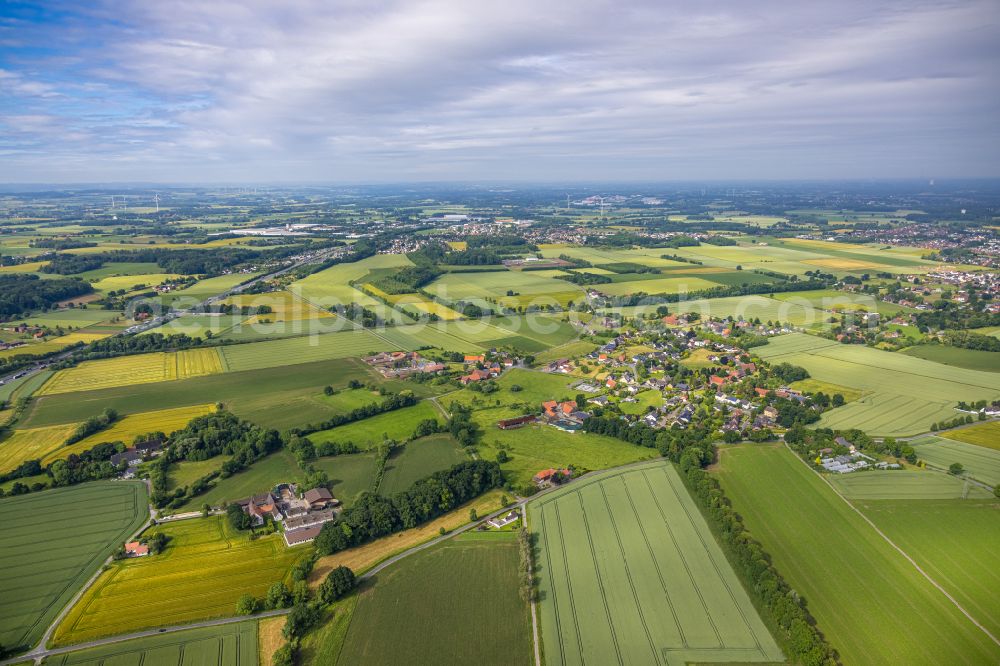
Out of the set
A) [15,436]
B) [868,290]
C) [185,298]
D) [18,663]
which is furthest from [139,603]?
[868,290]

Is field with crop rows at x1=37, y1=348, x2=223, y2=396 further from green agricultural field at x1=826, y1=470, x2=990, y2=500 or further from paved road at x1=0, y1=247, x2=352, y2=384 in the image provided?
green agricultural field at x1=826, y1=470, x2=990, y2=500

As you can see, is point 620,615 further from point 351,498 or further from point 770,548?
point 351,498

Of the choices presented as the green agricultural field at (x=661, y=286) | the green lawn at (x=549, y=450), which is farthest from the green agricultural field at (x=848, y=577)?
the green agricultural field at (x=661, y=286)

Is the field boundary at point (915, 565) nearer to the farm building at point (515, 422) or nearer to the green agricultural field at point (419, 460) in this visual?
the farm building at point (515, 422)

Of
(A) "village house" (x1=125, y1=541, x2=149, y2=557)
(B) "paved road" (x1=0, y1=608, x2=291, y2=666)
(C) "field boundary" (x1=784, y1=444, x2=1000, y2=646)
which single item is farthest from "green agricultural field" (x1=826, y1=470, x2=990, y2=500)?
(A) "village house" (x1=125, y1=541, x2=149, y2=557)

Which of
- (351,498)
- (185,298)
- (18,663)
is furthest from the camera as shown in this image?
(185,298)

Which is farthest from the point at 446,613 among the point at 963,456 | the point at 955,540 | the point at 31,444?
the point at 963,456

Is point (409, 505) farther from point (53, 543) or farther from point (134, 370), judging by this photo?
point (134, 370)
